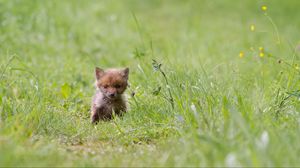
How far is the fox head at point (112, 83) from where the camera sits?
745cm

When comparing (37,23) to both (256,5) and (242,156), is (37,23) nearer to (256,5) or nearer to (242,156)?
(256,5)

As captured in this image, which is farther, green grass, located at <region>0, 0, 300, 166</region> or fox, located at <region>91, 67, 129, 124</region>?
fox, located at <region>91, 67, 129, 124</region>

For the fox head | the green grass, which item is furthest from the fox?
the green grass

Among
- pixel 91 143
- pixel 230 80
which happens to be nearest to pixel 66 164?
pixel 91 143

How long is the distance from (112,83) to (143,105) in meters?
0.74

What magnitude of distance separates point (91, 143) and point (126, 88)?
1731mm

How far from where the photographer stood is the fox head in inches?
293

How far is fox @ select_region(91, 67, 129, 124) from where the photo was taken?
7430mm

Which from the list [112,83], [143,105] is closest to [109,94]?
[112,83]

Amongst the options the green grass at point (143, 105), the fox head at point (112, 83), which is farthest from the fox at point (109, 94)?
the green grass at point (143, 105)

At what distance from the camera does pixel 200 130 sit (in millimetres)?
5289

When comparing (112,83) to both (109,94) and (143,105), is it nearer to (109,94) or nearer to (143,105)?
(109,94)

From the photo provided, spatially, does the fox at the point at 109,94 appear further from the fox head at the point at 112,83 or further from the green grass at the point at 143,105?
the green grass at the point at 143,105

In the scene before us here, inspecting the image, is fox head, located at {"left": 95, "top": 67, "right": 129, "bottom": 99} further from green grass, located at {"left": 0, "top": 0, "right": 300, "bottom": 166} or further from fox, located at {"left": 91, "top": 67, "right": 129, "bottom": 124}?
green grass, located at {"left": 0, "top": 0, "right": 300, "bottom": 166}
